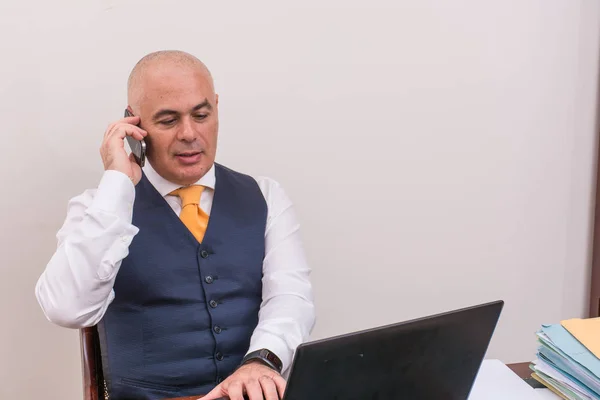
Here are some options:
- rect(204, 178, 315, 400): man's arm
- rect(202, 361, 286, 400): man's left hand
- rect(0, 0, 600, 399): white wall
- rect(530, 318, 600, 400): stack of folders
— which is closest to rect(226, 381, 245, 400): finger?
rect(202, 361, 286, 400): man's left hand

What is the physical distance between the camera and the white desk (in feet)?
4.51

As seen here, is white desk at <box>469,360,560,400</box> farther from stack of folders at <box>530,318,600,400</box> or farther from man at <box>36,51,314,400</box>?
man at <box>36,51,314,400</box>

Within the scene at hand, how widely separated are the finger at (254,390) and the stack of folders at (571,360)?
606 mm

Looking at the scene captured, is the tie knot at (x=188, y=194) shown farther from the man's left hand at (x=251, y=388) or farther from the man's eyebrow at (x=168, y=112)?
the man's left hand at (x=251, y=388)

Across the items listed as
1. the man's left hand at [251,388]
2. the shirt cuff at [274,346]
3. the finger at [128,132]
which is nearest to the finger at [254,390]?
the man's left hand at [251,388]

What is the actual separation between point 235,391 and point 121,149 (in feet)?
2.43

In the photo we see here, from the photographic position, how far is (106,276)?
1617 mm

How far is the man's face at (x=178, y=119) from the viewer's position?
5.88 feet

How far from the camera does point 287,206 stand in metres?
2.02

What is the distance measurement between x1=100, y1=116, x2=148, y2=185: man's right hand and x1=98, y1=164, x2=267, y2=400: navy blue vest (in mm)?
96

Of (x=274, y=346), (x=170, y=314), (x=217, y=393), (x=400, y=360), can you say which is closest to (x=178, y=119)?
(x=170, y=314)

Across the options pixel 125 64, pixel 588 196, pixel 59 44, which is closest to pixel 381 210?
pixel 588 196

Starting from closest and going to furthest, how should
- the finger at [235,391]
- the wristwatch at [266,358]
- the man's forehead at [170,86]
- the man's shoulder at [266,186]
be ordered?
the finger at [235,391]
the wristwatch at [266,358]
the man's forehead at [170,86]
the man's shoulder at [266,186]

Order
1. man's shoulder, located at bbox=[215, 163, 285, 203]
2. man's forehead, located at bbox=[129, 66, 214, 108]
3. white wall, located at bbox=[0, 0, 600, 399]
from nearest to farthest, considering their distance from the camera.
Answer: man's forehead, located at bbox=[129, 66, 214, 108] → man's shoulder, located at bbox=[215, 163, 285, 203] → white wall, located at bbox=[0, 0, 600, 399]
